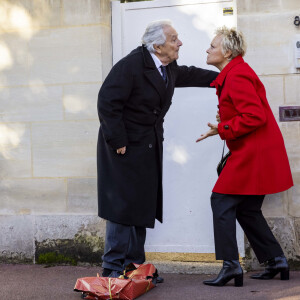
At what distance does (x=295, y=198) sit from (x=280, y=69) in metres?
1.11

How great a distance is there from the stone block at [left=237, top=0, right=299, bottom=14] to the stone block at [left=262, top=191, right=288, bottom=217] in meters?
1.56

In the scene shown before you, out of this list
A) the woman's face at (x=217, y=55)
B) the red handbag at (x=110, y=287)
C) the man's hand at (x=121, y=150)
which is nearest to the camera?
the red handbag at (x=110, y=287)

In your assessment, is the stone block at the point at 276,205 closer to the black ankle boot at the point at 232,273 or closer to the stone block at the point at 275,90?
the stone block at the point at 275,90

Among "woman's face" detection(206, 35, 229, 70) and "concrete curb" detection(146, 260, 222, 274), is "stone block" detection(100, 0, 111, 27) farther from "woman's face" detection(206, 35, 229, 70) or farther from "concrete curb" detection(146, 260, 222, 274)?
"concrete curb" detection(146, 260, 222, 274)

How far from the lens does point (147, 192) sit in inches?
205

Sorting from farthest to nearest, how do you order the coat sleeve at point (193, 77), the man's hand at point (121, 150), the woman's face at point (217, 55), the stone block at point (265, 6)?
the stone block at point (265, 6) < the coat sleeve at point (193, 77) < the woman's face at point (217, 55) < the man's hand at point (121, 150)

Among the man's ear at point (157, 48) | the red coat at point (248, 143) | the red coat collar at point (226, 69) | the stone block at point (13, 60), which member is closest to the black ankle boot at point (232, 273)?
the red coat at point (248, 143)

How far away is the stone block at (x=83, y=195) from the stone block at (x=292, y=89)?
1890mm

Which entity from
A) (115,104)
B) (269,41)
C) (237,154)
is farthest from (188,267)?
(269,41)

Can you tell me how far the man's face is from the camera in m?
5.21

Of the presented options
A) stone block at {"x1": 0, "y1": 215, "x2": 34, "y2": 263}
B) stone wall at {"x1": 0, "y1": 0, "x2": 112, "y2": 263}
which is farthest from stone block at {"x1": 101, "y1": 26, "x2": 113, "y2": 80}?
stone block at {"x1": 0, "y1": 215, "x2": 34, "y2": 263}

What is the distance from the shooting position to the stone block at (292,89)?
5941 mm

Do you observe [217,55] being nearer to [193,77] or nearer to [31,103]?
[193,77]

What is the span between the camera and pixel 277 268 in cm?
540
